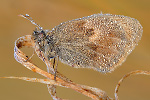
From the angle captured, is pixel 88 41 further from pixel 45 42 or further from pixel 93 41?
pixel 45 42

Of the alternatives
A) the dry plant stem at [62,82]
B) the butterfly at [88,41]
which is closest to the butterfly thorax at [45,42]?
the butterfly at [88,41]

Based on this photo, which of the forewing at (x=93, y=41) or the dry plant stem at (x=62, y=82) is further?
the forewing at (x=93, y=41)

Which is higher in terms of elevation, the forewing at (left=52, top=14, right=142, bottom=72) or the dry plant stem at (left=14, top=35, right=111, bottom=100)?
the forewing at (left=52, top=14, right=142, bottom=72)

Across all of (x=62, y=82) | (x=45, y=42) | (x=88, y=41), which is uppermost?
(x=88, y=41)

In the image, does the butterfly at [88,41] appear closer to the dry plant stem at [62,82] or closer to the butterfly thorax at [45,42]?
the butterfly thorax at [45,42]

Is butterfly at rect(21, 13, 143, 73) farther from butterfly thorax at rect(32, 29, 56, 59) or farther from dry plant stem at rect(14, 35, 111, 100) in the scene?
dry plant stem at rect(14, 35, 111, 100)

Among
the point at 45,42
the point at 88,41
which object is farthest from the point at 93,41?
the point at 45,42

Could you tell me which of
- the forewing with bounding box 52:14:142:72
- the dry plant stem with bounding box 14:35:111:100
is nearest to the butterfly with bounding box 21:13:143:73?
the forewing with bounding box 52:14:142:72

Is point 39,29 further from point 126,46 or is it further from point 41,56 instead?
point 126,46

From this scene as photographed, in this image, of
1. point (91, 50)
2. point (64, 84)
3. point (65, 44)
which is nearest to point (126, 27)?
point (91, 50)
